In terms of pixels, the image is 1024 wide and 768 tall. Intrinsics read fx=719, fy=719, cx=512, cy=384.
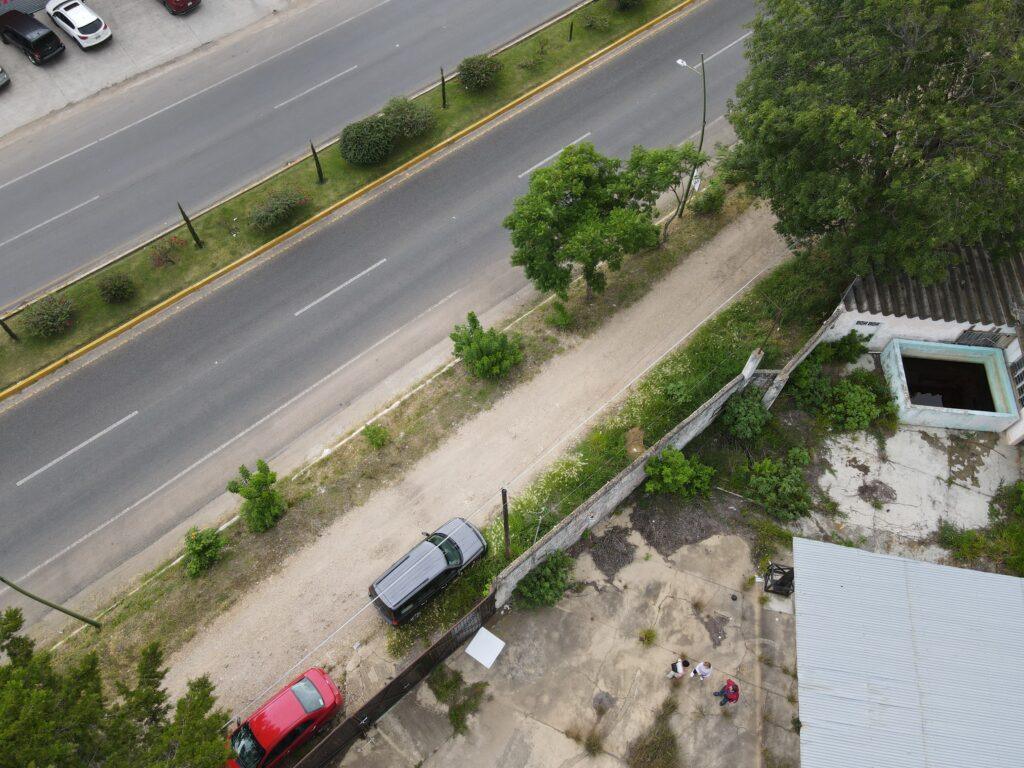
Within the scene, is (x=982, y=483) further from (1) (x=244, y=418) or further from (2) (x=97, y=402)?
(2) (x=97, y=402)

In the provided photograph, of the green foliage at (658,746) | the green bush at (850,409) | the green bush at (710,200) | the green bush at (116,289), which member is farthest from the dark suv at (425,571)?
the green bush at (710,200)

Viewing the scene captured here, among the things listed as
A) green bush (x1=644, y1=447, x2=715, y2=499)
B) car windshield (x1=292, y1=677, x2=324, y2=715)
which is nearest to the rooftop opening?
green bush (x1=644, y1=447, x2=715, y2=499)

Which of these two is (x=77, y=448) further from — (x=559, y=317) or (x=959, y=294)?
(x=959, y=294)

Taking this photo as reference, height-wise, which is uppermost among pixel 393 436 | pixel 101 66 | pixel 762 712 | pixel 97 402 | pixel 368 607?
pixel 101 66

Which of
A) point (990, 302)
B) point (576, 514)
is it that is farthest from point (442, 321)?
point (990, 302)

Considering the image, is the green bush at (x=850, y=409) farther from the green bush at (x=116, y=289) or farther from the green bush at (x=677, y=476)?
the green bush at (x=116, y=289)

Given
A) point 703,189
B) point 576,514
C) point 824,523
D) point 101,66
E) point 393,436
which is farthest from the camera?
point 101,66
